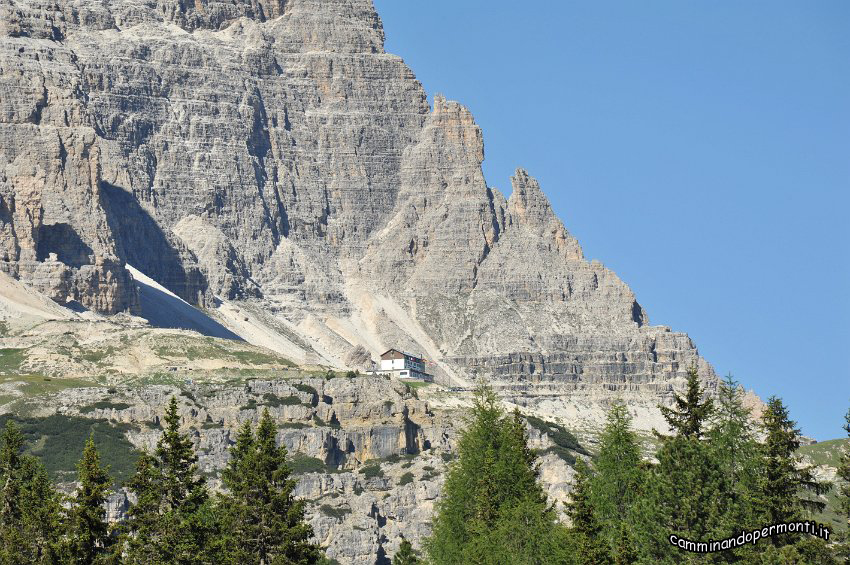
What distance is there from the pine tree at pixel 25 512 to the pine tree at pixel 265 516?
773cm

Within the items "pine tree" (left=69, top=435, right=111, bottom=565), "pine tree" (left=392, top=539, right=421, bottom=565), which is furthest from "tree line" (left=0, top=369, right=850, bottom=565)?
"pine tree" (left=392, top=539, right=421, bottom=565)

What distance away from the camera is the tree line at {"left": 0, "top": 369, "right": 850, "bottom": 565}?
90.8m

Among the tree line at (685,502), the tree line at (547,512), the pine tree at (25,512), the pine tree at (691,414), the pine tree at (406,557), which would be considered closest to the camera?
the tree line at (685,502)

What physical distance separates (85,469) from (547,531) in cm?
2454

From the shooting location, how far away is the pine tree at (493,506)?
349ft

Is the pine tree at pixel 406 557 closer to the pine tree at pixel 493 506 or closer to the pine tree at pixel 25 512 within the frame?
the pine tree at pixel 493 506

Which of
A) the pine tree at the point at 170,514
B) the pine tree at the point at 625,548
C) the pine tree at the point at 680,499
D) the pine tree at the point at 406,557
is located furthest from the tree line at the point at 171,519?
the pine tree at the point at 406,557

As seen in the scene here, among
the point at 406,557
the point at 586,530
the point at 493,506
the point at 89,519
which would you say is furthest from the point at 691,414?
the point at 406,557

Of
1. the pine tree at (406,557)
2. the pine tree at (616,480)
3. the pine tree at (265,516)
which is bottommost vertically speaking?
the pine tree at (265,516)

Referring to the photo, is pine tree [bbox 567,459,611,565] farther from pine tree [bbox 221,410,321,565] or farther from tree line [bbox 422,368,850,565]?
pine tree [bbox 221,410,321,565]

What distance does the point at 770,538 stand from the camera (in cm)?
8888

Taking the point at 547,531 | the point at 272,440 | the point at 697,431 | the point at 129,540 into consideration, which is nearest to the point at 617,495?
the point at 547,531

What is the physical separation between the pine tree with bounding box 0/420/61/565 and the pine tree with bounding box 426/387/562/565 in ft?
70.9

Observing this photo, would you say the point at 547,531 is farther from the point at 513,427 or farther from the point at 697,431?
the point at 513,427
